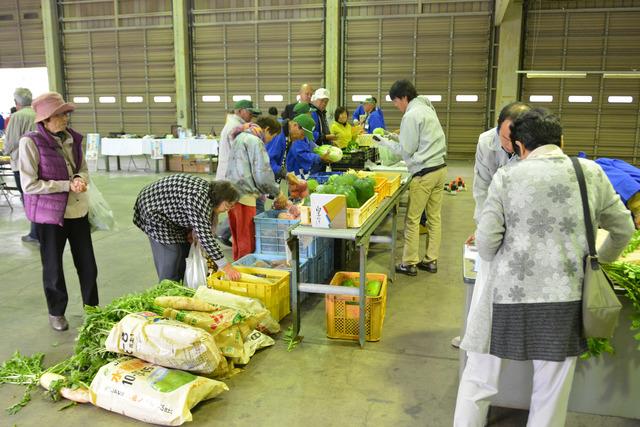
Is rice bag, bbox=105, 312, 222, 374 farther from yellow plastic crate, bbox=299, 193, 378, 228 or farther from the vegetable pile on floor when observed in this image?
yellow plastic crate, bbox=299, 193, 378, 228

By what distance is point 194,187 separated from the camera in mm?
3461

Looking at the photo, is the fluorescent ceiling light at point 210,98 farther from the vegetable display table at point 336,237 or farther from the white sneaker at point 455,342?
the white sneaker at point 455,342

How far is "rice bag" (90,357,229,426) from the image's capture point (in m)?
2.64

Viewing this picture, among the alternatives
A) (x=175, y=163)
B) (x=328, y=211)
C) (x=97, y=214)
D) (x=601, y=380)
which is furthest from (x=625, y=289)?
(x=175, y=163)

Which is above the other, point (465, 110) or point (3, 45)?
point (3, 45)

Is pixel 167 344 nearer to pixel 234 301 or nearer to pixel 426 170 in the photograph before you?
pixel 234 301

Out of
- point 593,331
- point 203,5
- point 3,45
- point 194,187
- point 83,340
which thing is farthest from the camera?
point 3,45

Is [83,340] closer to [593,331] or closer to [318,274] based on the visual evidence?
[318,274]

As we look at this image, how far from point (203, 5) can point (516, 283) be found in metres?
13.4

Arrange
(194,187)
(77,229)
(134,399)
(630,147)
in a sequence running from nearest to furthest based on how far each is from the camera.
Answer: (134,399)
(194,187)
(77,229)
(630,147)

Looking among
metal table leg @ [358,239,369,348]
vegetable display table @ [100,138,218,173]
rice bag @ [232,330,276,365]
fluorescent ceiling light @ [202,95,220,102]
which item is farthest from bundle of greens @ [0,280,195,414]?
fluorescent ceiling light @ [202,95,220,102]

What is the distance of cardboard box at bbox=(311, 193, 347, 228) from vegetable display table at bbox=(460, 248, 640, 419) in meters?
1.01

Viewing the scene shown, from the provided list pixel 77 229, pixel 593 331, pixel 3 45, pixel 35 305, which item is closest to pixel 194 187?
pixel 77 229

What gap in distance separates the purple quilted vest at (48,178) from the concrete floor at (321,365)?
2.76 ft
